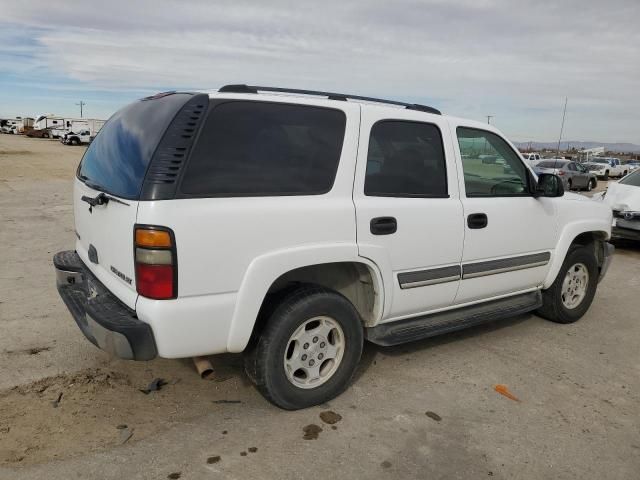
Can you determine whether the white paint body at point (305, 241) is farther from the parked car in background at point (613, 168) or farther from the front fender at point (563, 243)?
the parked car in background at point (613, 168)

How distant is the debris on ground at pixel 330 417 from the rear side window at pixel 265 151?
1.38 metres

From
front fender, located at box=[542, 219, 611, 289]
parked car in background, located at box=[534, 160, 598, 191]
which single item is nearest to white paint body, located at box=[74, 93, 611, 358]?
front fender, located at box=[542, 219, 611, 289]

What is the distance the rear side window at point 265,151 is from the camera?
9.29ft

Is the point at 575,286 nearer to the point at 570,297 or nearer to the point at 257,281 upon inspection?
the point at 570,297

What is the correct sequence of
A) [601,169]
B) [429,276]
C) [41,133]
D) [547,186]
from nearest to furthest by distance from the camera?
[429,276]
[547,186]
[601,169]
[41,133]

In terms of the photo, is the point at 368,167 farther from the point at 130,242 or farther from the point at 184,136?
the point at 130,242

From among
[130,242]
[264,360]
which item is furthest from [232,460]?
[130,242]

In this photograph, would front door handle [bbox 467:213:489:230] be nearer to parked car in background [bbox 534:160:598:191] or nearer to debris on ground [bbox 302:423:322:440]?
debris on ground [bbox 302:423:322:440]

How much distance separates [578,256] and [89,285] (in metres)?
4.23

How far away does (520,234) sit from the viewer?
4.30 metres

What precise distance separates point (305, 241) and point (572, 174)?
24.6m

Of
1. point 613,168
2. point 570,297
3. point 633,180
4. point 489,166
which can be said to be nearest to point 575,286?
point 570,297

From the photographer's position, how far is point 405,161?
3654 millimetres

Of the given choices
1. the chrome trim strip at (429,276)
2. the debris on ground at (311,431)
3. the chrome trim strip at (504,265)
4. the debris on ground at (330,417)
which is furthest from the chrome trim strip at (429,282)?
the debris on ground at (311,431)
